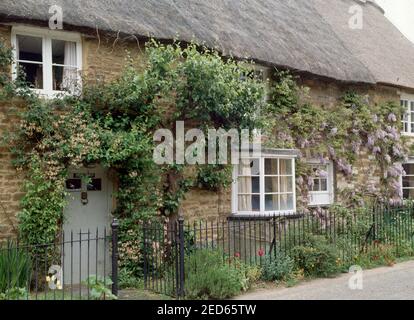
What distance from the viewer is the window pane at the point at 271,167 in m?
10.8

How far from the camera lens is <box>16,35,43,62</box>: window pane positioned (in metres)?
8.43

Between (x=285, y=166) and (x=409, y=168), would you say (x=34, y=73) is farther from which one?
(x=409, y=168)

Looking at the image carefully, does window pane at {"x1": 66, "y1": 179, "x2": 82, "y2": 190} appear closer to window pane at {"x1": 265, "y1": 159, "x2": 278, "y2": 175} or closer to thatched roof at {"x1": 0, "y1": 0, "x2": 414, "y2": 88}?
thatched roof at {"x1": 0, "y1": 0, "x2": 414, "y2": 88}

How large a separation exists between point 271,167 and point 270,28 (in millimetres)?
4317

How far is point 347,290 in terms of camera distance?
24.6ft

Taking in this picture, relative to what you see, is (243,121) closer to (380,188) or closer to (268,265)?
(268,265)

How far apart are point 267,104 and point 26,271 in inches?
264

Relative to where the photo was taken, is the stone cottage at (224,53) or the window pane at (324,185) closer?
the stone cottage at (224,53)

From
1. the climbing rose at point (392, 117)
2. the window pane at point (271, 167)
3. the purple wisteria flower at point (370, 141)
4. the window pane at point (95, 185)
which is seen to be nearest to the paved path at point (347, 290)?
the window pane at point (271, 167)

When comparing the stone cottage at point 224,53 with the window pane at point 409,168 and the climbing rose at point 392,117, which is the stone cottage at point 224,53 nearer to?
the window pane at point 409,168

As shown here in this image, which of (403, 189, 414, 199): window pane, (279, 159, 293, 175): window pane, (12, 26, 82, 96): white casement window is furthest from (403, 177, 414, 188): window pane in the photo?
(12, 26, 82, 96): white casement window

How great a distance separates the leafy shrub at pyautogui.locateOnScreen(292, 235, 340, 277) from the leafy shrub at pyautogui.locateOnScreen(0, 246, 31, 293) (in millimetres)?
4720

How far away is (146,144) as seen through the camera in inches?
336

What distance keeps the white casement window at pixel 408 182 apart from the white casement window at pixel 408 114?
1178mm
